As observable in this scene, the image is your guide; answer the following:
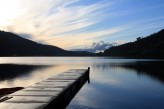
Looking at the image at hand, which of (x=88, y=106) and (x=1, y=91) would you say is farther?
(x=1, y=91)

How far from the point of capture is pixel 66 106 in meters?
23.8

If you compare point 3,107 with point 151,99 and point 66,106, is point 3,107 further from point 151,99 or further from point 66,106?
point 151,99

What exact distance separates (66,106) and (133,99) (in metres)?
7.60

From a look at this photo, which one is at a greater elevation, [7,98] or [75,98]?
[7,98]

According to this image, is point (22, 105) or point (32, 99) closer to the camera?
point (22, 105)

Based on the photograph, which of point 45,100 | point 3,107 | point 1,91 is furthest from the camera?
point 1,91

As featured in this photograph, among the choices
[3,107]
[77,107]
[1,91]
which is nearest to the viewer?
[3,107]

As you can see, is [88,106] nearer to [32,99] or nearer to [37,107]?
[32,99]

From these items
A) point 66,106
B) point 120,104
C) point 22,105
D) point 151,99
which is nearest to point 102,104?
point 120,104

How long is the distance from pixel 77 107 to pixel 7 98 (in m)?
7.95

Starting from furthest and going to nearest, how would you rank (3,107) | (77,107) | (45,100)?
(77,107), (45,100), (3,107)

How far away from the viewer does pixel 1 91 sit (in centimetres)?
2691

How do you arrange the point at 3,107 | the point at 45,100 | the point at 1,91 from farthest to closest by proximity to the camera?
the point at 1,91
the point at 45,100
the point at 3,107

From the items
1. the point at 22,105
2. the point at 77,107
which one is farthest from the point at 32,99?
the point at 77,107
